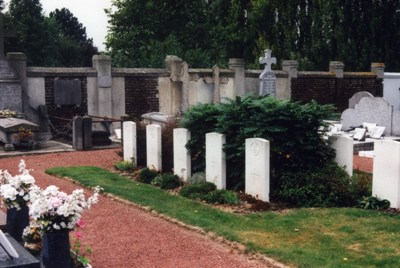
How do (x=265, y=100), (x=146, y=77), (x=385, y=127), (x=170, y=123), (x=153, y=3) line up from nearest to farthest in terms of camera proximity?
(x=265, y=100), (x=170, y=123), (x=385, y=127), (x=146, y=77), (x=153, y=3)

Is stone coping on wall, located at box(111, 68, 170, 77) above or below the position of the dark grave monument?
above

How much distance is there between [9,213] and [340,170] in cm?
574

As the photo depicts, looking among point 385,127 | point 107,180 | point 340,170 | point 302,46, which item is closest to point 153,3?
point 302,46

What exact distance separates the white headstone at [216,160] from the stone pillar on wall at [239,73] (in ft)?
41.3

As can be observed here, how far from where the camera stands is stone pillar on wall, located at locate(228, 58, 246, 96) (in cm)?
2343

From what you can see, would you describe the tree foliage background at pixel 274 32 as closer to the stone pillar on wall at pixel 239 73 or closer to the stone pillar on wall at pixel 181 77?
the stone pillar on wall at pixel 239 73

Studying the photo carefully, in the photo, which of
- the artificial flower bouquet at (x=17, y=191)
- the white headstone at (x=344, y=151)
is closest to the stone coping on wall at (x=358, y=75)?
the white headstone at (x=344, y=151)

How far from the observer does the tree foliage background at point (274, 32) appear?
30.3m

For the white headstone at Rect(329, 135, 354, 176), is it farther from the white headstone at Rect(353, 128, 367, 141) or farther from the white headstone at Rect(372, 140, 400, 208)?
the white headstone at Rect(353, 128, 367, 141)

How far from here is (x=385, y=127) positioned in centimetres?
1873

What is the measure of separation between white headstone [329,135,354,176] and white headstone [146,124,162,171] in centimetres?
387

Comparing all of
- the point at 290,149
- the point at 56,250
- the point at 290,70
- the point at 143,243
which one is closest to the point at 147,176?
the point at 290,149

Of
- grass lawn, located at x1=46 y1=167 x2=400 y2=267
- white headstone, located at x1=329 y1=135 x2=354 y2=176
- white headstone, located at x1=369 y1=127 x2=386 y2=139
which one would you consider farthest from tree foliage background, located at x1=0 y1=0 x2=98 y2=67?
grass lawn, located at x1=46 y1=167 x2=400 y2=267

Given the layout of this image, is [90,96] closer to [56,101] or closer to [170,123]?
[56,101]
